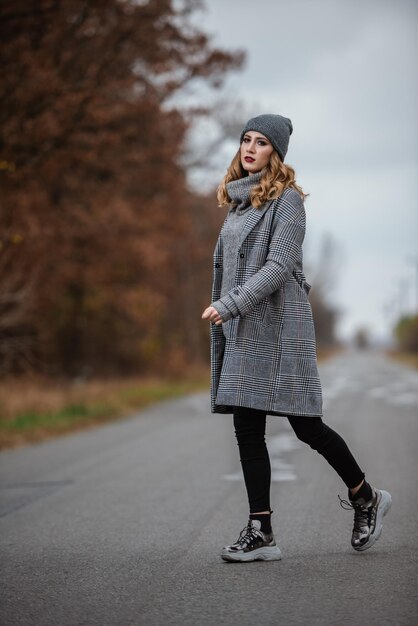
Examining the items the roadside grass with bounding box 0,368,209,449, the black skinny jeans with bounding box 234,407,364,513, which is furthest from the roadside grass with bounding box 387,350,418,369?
the black skinny jeans with bounding box 234,407,364,513

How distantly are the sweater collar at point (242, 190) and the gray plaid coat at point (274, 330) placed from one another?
6 centimetres

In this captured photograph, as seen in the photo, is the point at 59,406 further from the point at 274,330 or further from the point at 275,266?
the point at 275,266

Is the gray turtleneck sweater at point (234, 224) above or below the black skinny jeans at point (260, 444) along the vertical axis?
above

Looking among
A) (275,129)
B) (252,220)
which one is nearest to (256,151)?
(275,129)

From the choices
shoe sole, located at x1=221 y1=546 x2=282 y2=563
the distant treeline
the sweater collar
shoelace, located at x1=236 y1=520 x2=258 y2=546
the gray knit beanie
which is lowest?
shoe sole, located at x1=221 y1=546 x2=282 y2=563

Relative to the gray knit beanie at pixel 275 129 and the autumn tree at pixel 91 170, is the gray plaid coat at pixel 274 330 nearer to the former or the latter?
the gray knit beanie at pixel 275 129

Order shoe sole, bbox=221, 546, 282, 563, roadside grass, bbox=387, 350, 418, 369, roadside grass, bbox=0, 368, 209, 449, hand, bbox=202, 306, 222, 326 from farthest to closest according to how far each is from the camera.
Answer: roadside grass, bbox=387, 350, 418, 369 → roadside grass, bbox=0, 368, 209, 449 → shoe sole, bbox=221, 546, 282, 563 → hand, bbox=202, 306, 222, 326

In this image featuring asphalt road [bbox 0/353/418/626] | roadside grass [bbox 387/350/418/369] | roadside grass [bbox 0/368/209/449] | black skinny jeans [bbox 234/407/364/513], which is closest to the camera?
asphalt road [bbox 0/353/418/626]

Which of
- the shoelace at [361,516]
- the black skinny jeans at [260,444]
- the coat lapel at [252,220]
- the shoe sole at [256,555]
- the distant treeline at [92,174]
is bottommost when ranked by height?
the shoe sole at [256,555]

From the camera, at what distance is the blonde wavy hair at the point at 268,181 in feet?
13.5

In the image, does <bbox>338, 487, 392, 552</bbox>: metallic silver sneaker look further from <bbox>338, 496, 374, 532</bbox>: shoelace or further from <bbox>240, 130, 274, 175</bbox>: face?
<bbox>240, 130, 274, 175</bbox>: face

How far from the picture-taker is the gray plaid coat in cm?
404

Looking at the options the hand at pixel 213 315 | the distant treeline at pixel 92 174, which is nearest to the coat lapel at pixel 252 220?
the hand at pixel 213 315

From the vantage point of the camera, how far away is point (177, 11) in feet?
50.7
